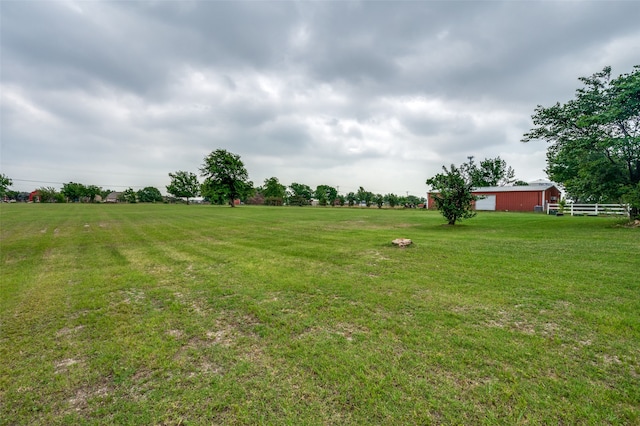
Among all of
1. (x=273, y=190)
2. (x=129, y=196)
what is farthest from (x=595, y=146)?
(x=129, y=196)

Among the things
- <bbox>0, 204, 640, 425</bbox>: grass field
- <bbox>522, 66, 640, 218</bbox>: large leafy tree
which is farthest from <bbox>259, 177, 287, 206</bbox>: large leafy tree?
<bbox>0, 204, 640, 425</bbox>: grass field

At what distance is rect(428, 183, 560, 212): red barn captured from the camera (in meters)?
37.1

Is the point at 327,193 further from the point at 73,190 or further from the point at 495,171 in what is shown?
the point at 73,190

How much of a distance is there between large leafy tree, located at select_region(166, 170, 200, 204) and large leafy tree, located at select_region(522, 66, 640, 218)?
86733mm

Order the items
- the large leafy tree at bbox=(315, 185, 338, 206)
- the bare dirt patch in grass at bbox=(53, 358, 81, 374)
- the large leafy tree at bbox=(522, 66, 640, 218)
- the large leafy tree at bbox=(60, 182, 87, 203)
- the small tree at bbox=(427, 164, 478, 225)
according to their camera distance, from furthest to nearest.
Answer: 1. the large leafy tree at bbox=(60, 182, 87, 203)
2. the large leafy tree at bbox=(315, 185, 338, 206)
3. the small tree at bbox=(427, 164, 478, 225)
4. the large leafy tree at bbox=(522, 66, 640, 218)
5. the bare dirt patch in grass at bbox=(53, 358, 81, 374)

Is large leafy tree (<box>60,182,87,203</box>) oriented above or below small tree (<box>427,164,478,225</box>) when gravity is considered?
above

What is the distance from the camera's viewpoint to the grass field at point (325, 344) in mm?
2031

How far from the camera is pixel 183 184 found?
82.1 meters

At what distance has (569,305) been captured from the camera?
3.91m

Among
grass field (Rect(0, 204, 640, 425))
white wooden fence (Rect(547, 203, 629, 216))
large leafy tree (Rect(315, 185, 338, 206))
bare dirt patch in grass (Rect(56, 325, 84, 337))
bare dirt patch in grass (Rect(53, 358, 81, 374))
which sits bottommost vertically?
bare dirt patch in grass (Rect(53, 358, 81, 374))

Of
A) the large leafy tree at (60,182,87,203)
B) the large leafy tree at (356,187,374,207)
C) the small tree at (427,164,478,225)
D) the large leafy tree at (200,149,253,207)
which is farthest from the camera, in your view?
the large leafy tree at (60,182,87,203)

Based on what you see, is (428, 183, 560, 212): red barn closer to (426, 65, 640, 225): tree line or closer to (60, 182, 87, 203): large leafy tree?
(426, 65, 640, 225): tree line

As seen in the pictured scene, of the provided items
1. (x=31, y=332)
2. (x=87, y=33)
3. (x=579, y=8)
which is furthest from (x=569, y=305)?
(x=87, y=33)

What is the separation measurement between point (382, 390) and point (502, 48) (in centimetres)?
1795
